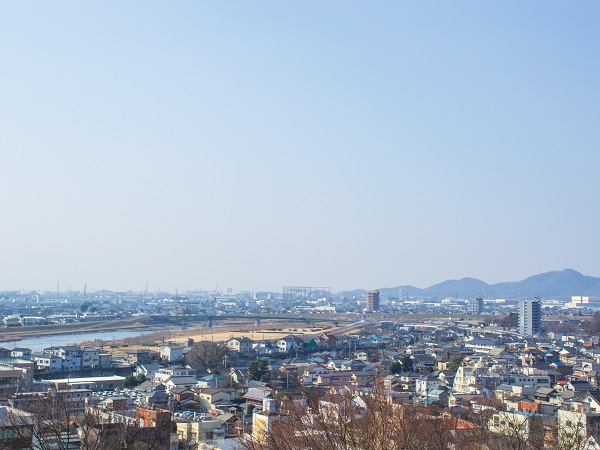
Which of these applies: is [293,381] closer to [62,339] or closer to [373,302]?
[62,339]

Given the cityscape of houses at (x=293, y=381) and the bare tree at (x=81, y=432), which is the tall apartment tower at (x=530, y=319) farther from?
the bare tree at (x=81, y=432)

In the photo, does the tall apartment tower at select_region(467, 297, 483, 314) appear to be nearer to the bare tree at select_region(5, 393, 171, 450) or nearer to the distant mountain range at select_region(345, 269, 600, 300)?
the distant mountain range at select_region(345, 269, 600, 300)

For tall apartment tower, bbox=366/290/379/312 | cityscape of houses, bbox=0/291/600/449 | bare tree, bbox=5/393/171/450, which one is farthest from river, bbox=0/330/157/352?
tall apartment tower, bbox=366/290/379/312

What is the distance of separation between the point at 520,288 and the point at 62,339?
212 ft

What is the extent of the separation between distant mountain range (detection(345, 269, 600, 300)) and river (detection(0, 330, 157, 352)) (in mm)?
52378

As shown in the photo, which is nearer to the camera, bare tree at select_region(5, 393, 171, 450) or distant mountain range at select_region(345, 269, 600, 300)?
bare tree at select_region(5, 393, 171, 450)

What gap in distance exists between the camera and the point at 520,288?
265ft

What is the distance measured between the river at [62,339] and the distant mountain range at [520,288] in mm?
52378

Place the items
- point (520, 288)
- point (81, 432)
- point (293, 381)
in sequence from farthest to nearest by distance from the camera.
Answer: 1. point (520, 288)
2. point (293, 381)
3. point (81, 432)

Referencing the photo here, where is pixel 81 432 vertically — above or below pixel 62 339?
above

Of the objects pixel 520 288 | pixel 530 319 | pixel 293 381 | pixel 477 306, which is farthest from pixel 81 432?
pixel 520 288

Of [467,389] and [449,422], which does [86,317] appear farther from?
[449,422]

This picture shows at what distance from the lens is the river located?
20422 mm

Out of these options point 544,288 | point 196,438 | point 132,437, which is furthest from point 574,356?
point 544,288
